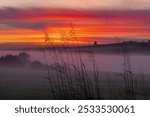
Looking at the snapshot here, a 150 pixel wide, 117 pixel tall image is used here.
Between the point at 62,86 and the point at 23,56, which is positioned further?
the point at 23,56

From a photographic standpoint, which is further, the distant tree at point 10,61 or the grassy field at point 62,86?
the distant tree at point 10,61

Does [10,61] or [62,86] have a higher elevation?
[10,61]

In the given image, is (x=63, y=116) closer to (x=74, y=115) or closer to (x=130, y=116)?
(x=74, y=115)

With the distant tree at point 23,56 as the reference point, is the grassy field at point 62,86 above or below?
below

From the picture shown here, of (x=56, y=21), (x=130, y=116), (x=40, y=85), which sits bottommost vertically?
(x=130, y=116)

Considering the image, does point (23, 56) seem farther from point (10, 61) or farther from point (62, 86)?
point (62, 86)

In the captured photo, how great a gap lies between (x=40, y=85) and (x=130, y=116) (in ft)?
3.13

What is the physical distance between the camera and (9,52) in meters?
6.96

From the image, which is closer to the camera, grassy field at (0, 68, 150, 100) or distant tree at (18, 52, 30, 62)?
grassy field at (0, 68, 150, 100)

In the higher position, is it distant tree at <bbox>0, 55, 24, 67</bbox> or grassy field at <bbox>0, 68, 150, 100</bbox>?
distant tree at <bbox>0, 55, 24, 67</bbox>

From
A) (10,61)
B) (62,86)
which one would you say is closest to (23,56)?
(10,61)

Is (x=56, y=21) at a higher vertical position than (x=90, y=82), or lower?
higher

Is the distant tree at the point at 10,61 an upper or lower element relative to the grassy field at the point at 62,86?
upper

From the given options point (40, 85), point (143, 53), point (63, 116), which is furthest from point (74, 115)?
point (143, 53)
